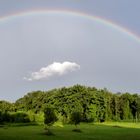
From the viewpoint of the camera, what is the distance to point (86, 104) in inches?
5778

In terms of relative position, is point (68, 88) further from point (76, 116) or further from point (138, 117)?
point (76, 116)

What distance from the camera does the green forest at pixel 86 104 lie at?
14362 cm

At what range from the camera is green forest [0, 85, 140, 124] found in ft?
471

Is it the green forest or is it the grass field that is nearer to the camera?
the grass field

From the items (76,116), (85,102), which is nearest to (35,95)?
(85,102)

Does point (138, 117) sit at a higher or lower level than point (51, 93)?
lower

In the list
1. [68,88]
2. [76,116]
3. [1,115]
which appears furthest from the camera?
[68,88]

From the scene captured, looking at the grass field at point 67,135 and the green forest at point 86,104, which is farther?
the green forest at point 86,104

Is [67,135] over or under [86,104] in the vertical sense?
under

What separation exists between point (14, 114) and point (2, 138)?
6835 centimetres

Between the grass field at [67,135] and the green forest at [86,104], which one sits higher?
the green forest at [86,104]

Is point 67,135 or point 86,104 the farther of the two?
point 86,104

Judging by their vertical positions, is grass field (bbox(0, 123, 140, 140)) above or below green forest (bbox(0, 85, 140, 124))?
below

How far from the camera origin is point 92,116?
468 ft
